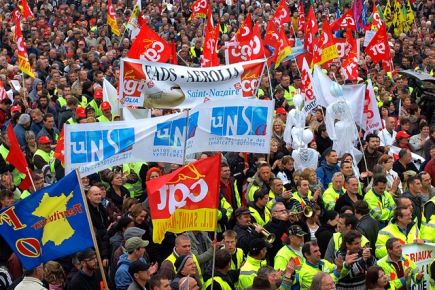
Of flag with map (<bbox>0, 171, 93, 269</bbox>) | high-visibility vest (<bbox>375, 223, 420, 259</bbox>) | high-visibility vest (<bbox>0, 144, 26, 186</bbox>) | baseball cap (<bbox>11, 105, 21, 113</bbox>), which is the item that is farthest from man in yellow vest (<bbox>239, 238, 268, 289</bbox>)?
baseball cap (<bbox>11, 105, 21, 113</bbox>)

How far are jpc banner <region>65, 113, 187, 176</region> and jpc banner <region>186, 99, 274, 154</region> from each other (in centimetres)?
31

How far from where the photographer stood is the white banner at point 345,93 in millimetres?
16312

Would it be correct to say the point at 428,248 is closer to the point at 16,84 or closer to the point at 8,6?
the point at 16,84

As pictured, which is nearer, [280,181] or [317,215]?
[317,215]

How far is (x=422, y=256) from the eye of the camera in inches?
420

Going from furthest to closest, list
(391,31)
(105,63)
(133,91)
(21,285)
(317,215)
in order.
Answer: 1. (391,31)
2. (105,63)
3. (133,91)
4. (317,215)
5. (21,285)

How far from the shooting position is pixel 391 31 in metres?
29.8

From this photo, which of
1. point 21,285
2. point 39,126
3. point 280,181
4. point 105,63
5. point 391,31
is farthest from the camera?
point 391,31

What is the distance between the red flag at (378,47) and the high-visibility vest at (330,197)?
30.8 ft

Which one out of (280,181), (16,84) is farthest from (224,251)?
(16,84)

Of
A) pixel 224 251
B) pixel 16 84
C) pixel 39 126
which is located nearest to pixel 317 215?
pixel 224 251

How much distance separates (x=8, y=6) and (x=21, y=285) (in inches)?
856

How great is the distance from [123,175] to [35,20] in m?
14.3

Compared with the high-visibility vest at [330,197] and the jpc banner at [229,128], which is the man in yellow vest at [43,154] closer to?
the jpc banner at [229,128]
